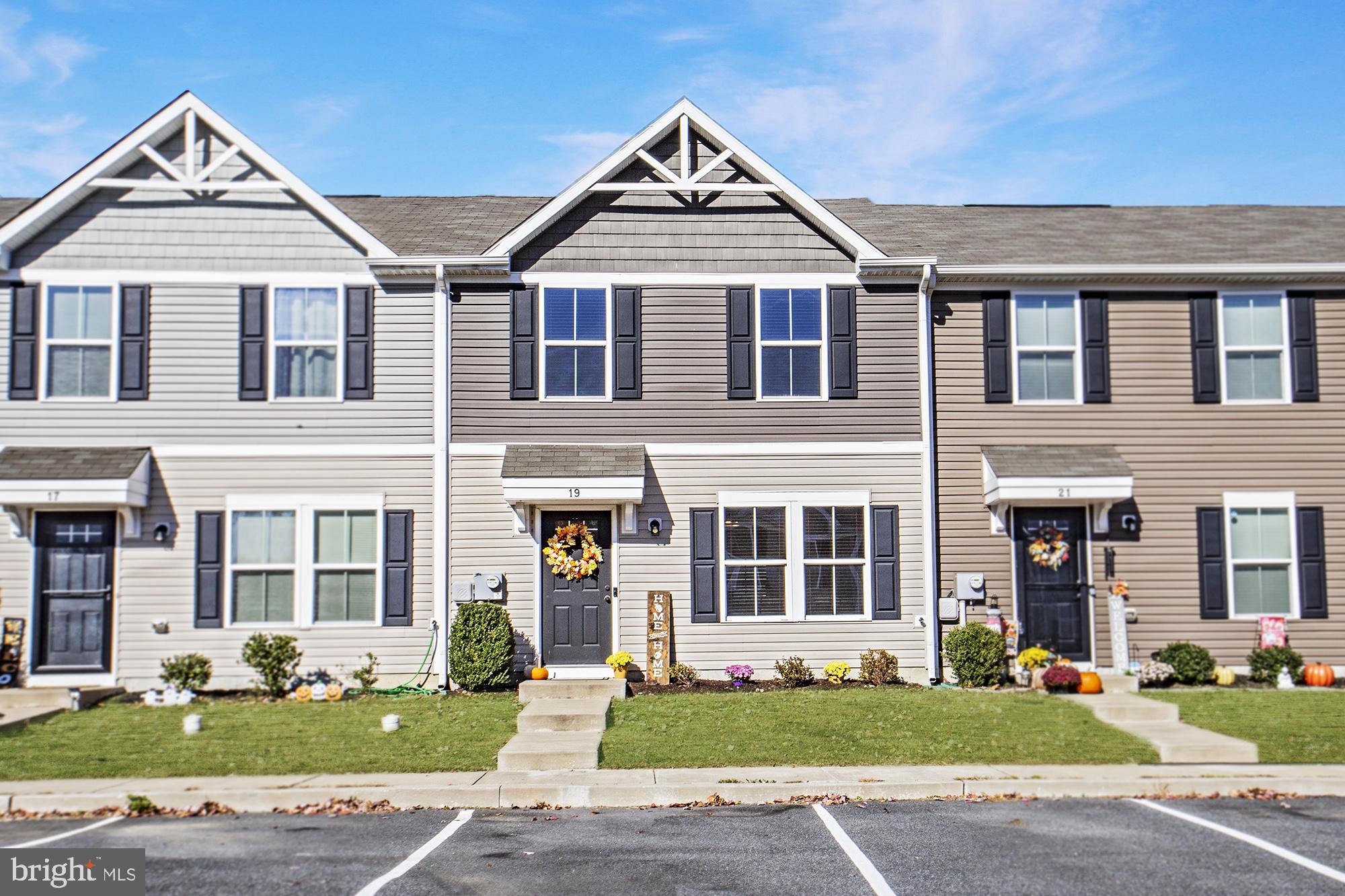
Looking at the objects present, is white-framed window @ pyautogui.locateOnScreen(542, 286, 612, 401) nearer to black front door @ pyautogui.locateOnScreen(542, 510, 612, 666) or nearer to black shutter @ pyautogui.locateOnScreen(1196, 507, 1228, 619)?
black front door @ pyautogui.locateOnScreen(542, 510, 612, 666)

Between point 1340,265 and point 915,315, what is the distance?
5.69 meters

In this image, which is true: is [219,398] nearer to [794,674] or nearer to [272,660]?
[272,660]

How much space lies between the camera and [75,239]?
1409 cm

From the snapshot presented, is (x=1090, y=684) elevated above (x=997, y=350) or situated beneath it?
situated beneath

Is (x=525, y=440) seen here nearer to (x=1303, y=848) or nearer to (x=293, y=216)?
(x=293, y=216)

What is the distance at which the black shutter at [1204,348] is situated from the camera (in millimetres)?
14594

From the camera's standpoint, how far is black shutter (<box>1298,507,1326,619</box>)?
14328mm

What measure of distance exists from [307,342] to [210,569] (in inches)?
125

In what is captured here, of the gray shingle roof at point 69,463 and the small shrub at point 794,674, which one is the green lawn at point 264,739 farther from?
the small shrub at point 794,674

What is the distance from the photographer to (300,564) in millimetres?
14000

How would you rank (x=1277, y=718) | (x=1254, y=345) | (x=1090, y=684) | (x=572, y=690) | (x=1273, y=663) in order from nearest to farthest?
1. (x=1277, y=718)
2. (x=572, y=690)
3. (x=1090, y=684)
4. (x=1273, y=663)
5. (x=1254, y=345)

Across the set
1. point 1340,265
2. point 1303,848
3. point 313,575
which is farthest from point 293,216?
point 1340,265

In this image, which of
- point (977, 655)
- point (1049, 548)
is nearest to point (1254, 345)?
point (1049, 548)

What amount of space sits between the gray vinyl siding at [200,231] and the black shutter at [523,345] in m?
2.12
